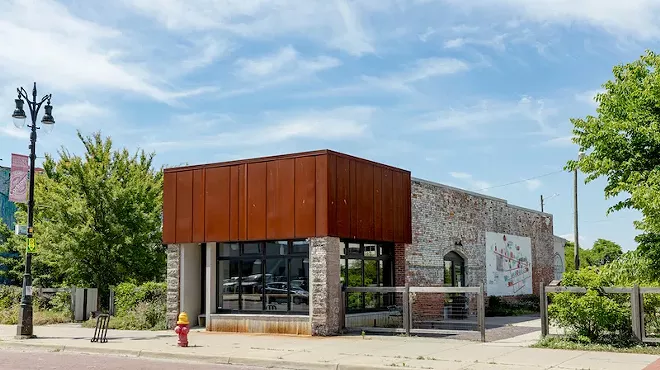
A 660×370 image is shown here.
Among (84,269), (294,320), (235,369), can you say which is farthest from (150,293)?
(235,369)

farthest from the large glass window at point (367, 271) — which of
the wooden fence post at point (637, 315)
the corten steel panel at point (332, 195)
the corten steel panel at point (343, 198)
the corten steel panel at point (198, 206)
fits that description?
the wooden fence post at point (637, 315)

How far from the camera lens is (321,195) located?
64.5ft

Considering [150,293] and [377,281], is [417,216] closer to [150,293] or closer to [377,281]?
[377,281]

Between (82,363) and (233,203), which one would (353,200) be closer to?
(233,203)

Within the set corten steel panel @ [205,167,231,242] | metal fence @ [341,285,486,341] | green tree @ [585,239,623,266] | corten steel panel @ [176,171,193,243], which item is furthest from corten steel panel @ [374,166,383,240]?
green tree @ [585,239,623,266]

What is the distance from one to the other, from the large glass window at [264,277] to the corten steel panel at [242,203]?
2.16ft

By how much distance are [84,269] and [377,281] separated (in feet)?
40.9

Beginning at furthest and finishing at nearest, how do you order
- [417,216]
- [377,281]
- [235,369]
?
[417,216] < [377,281] < [235,369]

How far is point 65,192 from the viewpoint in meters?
28.1

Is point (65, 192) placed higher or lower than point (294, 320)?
higher

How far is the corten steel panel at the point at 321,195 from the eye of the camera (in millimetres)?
19511

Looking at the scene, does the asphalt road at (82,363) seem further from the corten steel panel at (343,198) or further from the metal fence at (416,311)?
the corten steel panel at (343,198)

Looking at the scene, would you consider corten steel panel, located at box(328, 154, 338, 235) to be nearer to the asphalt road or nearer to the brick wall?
the brick wall

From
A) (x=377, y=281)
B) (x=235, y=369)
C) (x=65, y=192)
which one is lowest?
(x=235, y=369)
